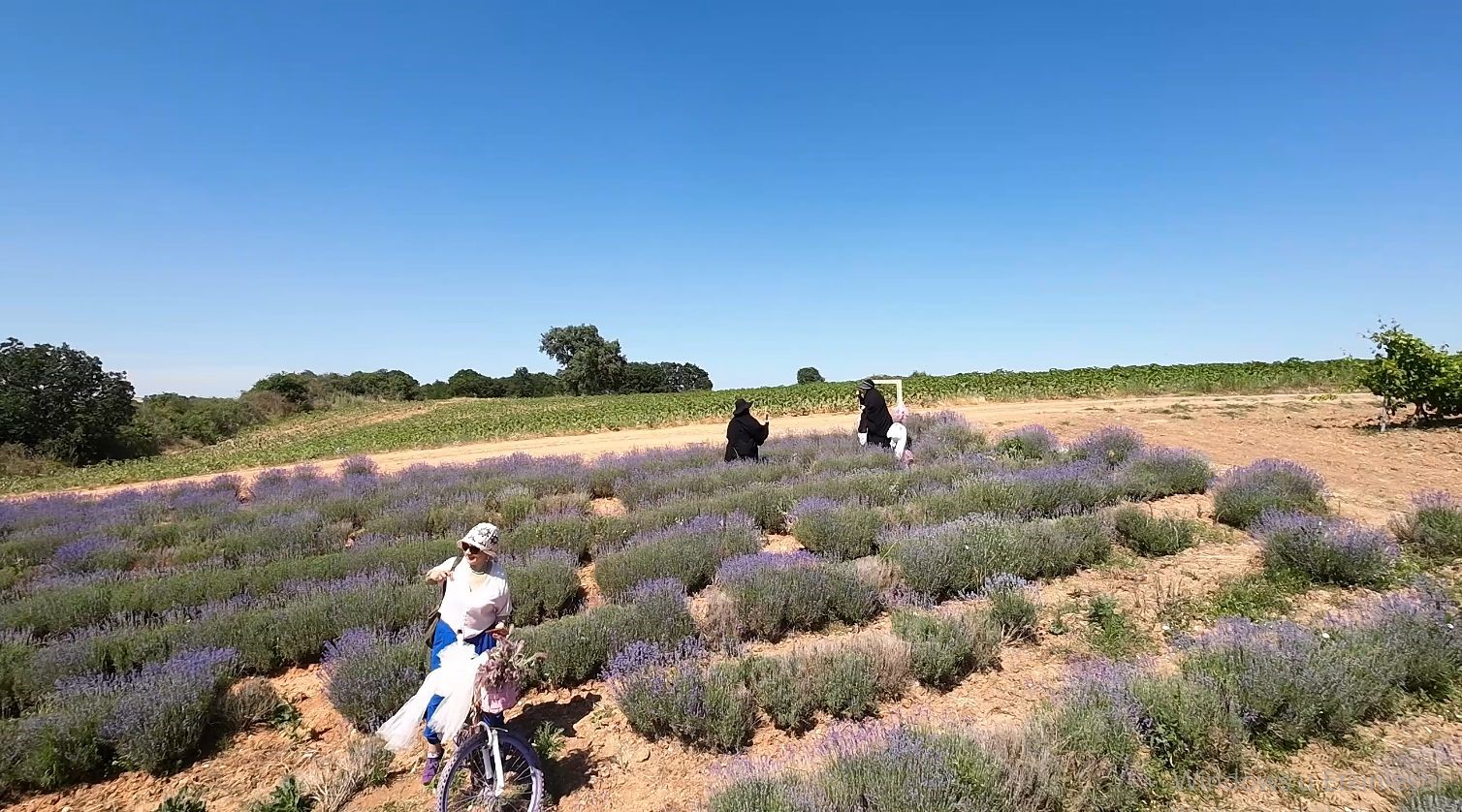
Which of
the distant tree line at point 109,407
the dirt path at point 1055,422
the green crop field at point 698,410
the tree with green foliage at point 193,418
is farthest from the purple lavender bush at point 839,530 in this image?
the tree with green foliage at point 193,418

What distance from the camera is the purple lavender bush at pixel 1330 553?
5848mm

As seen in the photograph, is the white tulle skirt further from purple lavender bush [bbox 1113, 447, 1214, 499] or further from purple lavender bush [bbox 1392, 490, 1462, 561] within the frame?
purple lavender bush [bbox 1113, 447, 1214, 499]

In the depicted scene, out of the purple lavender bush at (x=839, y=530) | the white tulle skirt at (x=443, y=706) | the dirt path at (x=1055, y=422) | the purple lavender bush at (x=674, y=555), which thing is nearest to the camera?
the white tulle skirt at (x=443, y=706)

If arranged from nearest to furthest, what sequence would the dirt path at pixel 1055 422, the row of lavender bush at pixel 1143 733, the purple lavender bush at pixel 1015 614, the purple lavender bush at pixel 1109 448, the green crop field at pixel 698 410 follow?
the row of lavender bush at pixel 1143 733 < the purple lavender bush at pixel 1015 614 < the purple lavender bush at pixel 1109 448 < the dirt path at pixel 1055 422 < the green crop field at pixel 698 410

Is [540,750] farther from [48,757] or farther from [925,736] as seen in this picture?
[48,757]

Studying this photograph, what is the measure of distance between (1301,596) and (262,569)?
1060cm

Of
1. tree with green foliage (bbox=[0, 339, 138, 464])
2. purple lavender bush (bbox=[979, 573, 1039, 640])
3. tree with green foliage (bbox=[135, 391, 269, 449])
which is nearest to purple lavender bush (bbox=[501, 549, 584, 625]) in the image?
purple lavender bush (bbox=[979, 573, 1039, 640])

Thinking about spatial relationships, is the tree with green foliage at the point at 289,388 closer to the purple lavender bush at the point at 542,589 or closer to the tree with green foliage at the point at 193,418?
the tree with green foliage at the point at 193,418

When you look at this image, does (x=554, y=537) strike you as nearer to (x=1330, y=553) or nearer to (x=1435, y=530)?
(x=1330, y=553)

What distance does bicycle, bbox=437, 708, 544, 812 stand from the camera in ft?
10.9

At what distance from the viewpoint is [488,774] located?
345 cm

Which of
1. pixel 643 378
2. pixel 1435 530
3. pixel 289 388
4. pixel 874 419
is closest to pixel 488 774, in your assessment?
pixel 1435 530

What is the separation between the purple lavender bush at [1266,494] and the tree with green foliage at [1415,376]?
24.0 ft

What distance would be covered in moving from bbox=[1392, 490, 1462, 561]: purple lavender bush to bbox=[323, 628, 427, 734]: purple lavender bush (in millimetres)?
9525
